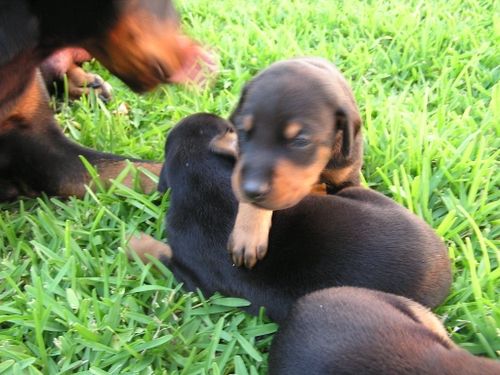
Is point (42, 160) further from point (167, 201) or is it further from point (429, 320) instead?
point (429, 320)

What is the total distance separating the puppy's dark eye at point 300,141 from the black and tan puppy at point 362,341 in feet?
1.61

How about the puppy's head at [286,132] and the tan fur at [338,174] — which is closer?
the puppy's head at [286,132]

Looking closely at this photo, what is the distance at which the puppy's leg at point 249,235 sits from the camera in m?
2.10

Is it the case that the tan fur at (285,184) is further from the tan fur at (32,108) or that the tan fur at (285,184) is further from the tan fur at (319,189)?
the tan fur at (32,108)

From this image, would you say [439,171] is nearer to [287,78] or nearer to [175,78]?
[287,78]

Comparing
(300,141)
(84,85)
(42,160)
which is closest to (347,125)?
(300,141)

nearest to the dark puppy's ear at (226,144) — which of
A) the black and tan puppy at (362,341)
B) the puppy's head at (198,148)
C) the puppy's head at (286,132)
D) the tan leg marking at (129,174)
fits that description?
the puppy's head at (198,148)

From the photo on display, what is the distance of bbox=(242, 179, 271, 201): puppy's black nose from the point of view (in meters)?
2.03

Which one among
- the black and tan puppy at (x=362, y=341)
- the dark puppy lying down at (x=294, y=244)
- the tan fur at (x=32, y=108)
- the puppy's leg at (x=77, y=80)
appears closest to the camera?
the black and tan puppy at (x=362, y=341)

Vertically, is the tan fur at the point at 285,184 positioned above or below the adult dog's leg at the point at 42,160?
above

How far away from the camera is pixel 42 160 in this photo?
2.94 m

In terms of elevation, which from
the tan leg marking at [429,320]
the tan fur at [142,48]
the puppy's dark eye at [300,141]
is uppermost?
the tan fur at [142,48]

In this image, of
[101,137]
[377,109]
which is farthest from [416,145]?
[101,137]

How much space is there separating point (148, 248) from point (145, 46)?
76 centimetres
